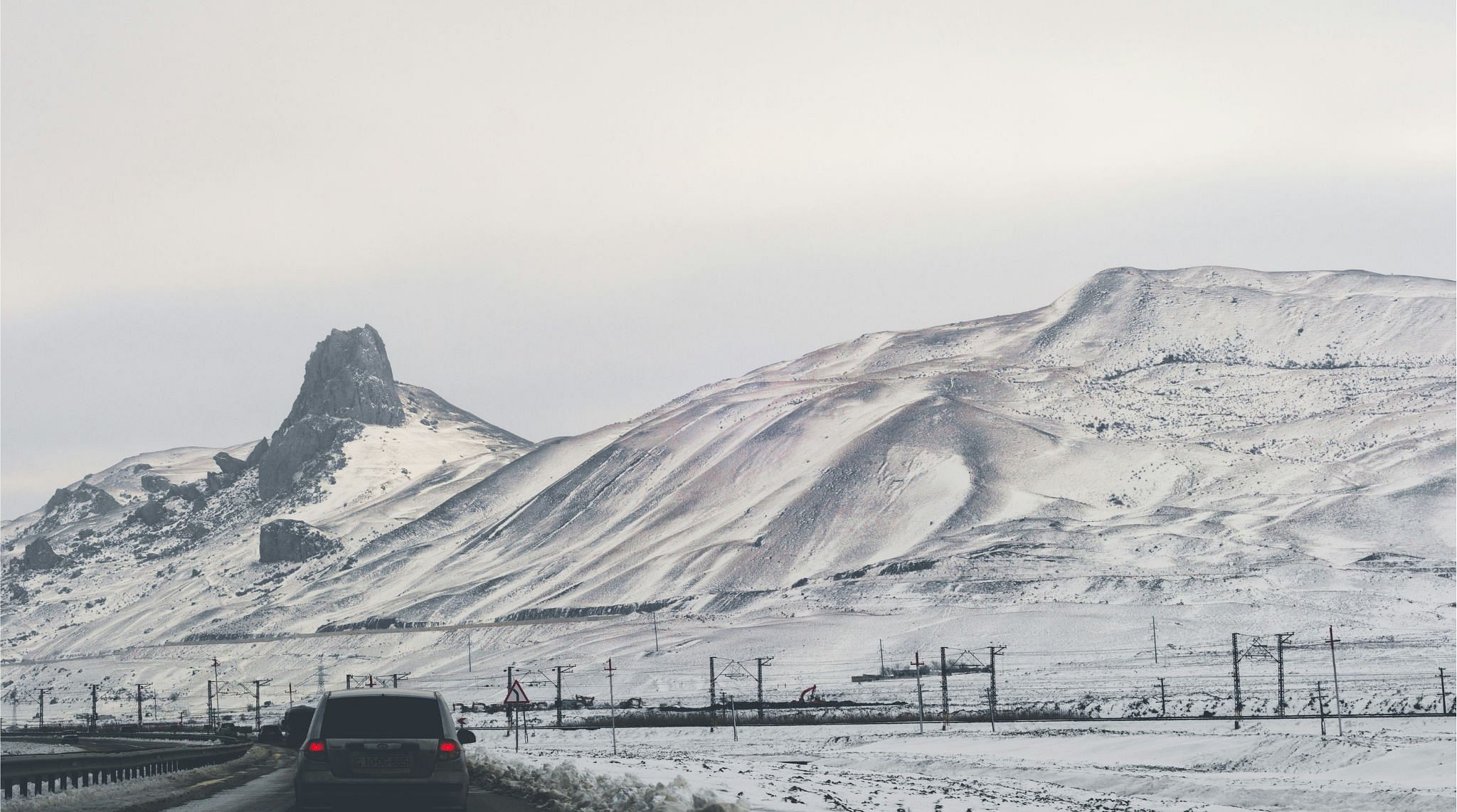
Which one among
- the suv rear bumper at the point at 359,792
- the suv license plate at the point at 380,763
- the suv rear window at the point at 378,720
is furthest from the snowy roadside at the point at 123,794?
the suv license plate at the point at 380,763

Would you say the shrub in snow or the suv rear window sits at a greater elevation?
the suv rear window

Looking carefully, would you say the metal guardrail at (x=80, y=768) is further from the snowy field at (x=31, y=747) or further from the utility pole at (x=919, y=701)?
→ the utility pole at (x=919, y=701)

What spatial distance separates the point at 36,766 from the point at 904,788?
27445mm

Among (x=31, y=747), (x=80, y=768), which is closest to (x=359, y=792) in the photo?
(x=80, y=768)

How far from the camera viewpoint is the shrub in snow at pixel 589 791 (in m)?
30.1

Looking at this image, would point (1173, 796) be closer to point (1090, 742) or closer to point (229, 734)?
point (1090, 742)

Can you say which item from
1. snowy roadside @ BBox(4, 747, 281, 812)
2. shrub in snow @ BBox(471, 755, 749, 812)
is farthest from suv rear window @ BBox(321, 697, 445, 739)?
snowy roadside @ BBox(4, 747, 281, 812)

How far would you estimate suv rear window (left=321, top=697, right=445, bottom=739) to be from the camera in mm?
27219

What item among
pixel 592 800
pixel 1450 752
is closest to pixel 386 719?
pixel 592 800

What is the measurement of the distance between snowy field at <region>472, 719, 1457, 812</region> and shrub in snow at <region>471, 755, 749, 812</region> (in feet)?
0.25

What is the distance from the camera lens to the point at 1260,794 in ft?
212

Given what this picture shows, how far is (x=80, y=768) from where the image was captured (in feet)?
145

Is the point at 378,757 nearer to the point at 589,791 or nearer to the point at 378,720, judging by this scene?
the point at 378,720

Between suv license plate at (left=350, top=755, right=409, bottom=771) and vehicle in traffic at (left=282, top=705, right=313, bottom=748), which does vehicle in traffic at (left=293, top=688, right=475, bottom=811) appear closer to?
suv license plate at (left=350, top=755, right=409, bottom=771)
